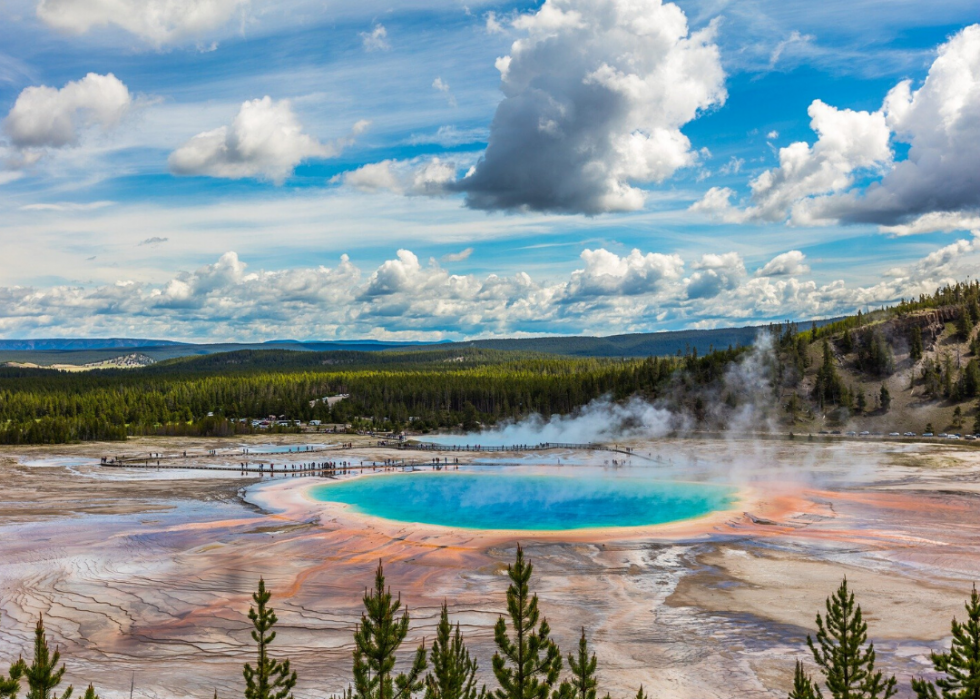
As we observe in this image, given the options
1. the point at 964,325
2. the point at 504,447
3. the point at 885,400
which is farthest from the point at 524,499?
the point at 964,325

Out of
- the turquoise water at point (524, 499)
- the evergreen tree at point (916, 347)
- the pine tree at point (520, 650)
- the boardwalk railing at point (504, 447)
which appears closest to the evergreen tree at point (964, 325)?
the evergreen tree at point (916, 347)

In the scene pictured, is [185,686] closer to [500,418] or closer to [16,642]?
[16,642]

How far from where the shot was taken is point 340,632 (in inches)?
887

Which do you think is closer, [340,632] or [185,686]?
[185,686]

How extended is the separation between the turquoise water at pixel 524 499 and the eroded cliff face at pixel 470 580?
3415mm

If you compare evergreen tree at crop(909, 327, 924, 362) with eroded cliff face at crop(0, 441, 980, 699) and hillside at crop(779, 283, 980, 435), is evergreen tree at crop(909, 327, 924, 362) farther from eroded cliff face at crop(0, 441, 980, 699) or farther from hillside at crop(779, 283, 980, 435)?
eroded cliff face at crop(0, 441, 980, 699)

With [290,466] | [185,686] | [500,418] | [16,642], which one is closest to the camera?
[185,686]

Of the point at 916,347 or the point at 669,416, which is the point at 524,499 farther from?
the point at 916,347

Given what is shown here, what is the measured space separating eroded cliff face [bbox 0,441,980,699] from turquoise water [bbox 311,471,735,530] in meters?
3.42

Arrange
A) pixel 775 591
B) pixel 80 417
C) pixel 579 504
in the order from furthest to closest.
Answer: pixel 80 417 < pixel 579 504 < pixel 775 591

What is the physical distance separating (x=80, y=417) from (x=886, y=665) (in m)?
102

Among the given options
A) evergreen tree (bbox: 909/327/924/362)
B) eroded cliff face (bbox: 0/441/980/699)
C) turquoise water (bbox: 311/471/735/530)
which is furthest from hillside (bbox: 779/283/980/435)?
turquoise water (bbox: 311/471/735/530)

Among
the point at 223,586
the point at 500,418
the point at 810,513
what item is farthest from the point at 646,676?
the point at 500,418

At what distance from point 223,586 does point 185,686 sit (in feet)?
29.8
